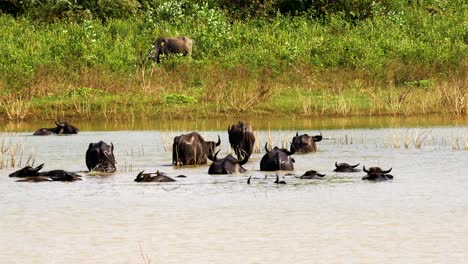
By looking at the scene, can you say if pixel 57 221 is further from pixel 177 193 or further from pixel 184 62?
pixel 184 62

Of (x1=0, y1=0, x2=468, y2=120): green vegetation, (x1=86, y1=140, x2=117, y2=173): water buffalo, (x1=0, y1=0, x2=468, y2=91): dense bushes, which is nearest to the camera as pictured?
(x1=86, y1=140, x2=117, y2=173): water buffalo

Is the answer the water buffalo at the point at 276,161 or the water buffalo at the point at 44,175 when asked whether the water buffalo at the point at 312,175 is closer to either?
the water buffalo at the point at 276,161

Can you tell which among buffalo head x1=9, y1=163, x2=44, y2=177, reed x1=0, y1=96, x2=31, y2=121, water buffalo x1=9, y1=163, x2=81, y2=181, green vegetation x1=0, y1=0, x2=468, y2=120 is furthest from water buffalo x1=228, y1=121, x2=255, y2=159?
reed x1=0, y1=96, x2=31, y2=121

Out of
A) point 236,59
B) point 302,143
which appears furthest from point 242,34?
point 302,143

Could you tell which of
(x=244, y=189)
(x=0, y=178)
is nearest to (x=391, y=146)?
(x=244, y=189)

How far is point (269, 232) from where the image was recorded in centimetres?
1234

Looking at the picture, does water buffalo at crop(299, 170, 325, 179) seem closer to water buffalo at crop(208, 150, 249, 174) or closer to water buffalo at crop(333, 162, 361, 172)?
water buffalo at crop(333, 162, 361, 172)

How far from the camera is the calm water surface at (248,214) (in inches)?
442

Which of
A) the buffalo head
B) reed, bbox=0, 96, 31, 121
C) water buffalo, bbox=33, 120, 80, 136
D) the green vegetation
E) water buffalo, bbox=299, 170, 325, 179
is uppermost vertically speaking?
the green vegetation

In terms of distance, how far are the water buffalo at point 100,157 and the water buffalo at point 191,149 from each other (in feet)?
3.97

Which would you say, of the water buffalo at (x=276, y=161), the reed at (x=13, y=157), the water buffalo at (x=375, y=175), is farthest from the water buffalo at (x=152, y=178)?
the water buffalo at (x=375, y=175)

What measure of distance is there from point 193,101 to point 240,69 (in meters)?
3.20

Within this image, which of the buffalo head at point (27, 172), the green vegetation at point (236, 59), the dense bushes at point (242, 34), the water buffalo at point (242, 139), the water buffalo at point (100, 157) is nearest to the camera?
the buffalo head at point (27, 172)

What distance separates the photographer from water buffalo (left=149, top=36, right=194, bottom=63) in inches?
1319
